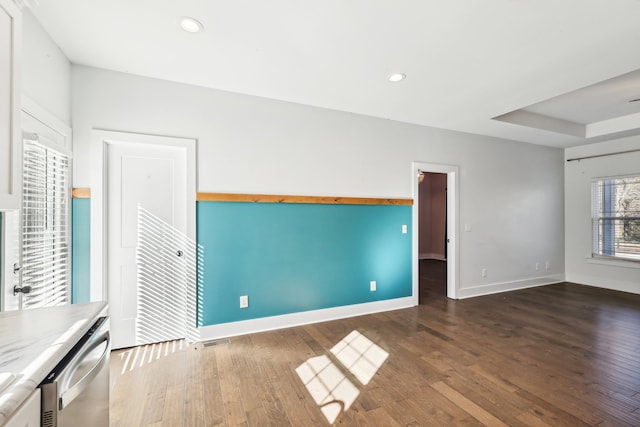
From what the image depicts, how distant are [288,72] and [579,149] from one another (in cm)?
574

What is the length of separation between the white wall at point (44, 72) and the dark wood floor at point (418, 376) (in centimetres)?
218

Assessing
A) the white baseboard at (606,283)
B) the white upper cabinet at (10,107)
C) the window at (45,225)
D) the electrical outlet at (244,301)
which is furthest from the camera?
the white baseboard at (606,283)

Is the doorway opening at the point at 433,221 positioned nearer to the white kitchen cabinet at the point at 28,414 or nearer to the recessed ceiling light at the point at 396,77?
the recessed ceiling light at the point at 396,77

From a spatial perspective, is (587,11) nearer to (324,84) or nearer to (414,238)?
(324,84)

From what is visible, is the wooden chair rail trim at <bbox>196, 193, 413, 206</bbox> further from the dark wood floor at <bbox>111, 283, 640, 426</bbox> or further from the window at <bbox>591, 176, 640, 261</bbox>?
the window at <bbox>591, 176, 640, 261</bbox>

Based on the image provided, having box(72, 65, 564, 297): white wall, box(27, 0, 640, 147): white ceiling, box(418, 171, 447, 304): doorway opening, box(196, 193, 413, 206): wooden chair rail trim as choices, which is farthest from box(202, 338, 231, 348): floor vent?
box(418, 171, 447, 304): doorway opening

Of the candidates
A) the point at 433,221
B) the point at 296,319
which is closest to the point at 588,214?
the point at 433,221

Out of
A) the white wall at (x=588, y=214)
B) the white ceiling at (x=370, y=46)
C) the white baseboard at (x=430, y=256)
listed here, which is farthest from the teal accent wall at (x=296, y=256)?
the white baseboard at (x=430, y=256)

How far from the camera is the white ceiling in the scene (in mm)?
1854

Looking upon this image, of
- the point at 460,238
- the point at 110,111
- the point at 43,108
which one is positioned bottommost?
the point at 460,238

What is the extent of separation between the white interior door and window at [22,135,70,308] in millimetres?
323

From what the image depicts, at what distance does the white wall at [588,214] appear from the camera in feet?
15.2

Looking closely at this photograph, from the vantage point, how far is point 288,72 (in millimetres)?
2633

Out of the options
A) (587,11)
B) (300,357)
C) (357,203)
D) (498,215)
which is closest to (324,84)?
(357,203)
